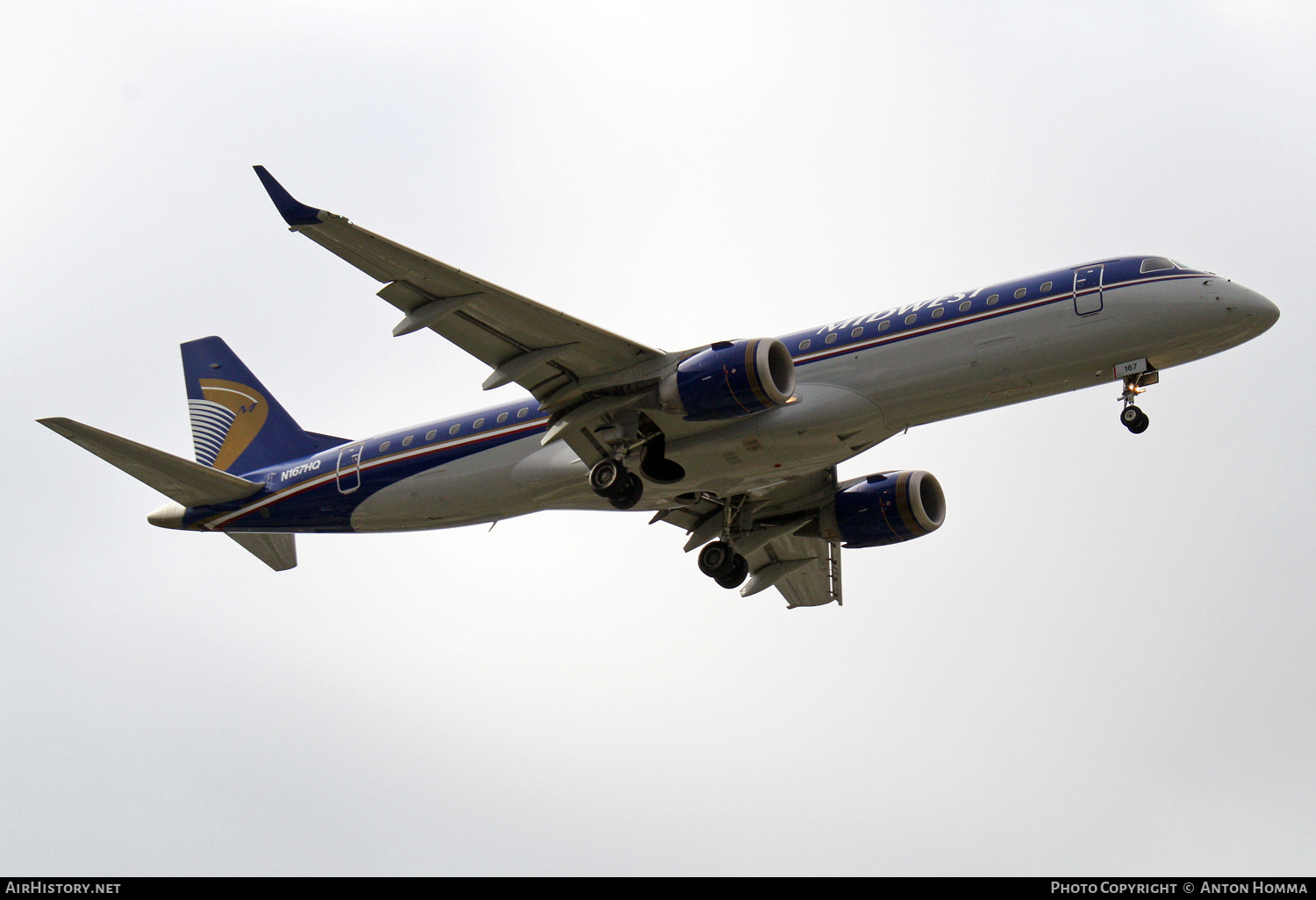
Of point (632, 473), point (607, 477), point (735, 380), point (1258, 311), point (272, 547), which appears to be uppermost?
point (1258, 311)

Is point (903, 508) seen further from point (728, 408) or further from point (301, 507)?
point (301, 507)

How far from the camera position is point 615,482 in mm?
28266

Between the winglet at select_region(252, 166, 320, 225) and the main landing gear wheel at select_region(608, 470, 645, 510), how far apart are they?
8791 mm

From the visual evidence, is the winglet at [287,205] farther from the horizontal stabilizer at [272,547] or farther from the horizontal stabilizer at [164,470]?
the horizontal stabilizer at [272,547]

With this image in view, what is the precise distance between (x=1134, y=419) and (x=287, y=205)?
54.8 ft

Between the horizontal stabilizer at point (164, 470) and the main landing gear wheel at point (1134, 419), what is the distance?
68.8 feet

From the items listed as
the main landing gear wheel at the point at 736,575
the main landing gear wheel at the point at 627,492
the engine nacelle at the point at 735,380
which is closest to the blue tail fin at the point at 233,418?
the main landing gear wheel at the point at 627,492

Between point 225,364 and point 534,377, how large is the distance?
44.0 feet

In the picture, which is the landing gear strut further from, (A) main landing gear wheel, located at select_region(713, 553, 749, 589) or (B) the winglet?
(B) the winglet

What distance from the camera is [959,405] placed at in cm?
2662

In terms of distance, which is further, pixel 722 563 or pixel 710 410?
pixel 722 563

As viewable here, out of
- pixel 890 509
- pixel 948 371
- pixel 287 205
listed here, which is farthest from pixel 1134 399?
pixel 287 205

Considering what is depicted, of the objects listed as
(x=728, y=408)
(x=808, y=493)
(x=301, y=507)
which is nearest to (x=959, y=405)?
(x=728, y=408)

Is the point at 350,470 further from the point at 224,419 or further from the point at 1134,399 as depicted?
the point at 1134,399
